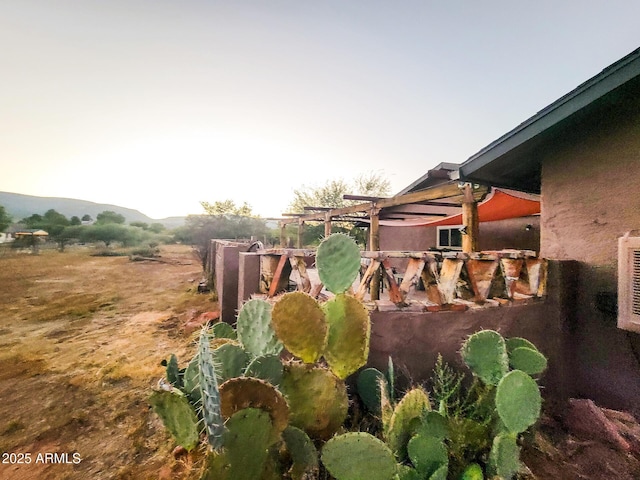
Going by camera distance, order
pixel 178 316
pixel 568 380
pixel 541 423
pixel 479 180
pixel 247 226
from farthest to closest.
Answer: pixel 247 226 → pixel 178 316 → pixel 479 180 → pixel 568 380 → pixel 541 423

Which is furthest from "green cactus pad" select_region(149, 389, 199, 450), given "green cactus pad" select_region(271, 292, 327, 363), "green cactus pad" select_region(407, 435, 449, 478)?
"green cactus pad" select_region(407, 435, 449, 478)

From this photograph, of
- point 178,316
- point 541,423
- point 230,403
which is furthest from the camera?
point 178,316

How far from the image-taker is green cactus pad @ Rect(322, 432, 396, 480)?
1.76m

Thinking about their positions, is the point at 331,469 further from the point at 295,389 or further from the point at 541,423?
the point at 541,423

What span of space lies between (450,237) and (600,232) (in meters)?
6.12

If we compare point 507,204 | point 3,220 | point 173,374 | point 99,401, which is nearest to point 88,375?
point 99,401

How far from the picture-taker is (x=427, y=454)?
1.94 m

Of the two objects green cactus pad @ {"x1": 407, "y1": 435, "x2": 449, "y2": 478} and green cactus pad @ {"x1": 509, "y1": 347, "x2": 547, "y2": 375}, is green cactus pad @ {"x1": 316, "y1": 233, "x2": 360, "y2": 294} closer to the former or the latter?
green cactus pad @ {"x1": 407, "y1": 435, "x2": 449, "y2": 478}

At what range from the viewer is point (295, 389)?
85.2 inches

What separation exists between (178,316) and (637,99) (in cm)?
874

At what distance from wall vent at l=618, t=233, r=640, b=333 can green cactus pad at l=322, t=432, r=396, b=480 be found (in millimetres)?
2480

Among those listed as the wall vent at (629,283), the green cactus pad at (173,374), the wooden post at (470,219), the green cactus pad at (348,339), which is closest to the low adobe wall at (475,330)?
the green cactus pad at (348,339)

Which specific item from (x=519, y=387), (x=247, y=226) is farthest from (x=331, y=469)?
(x=247, y=226)

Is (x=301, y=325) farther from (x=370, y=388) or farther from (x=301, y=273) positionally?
(x=370, y=388)
